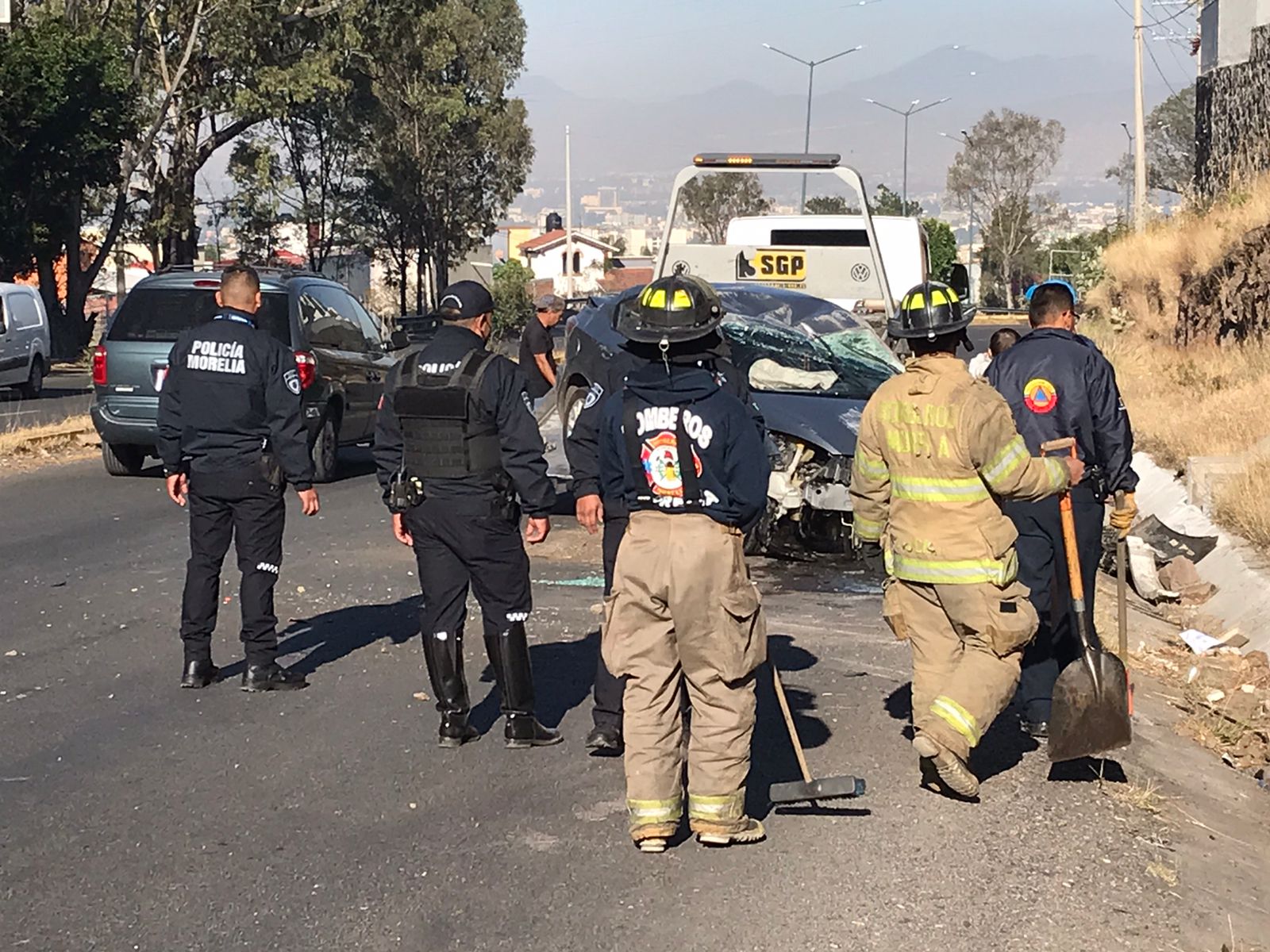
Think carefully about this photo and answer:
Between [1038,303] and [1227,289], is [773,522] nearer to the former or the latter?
[1038,303]

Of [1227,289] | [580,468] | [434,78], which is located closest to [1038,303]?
[580,468]

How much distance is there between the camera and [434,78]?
175 feet

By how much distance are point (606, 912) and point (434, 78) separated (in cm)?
5126

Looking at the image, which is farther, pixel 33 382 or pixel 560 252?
pixel 560 252

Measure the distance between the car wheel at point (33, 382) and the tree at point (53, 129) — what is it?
9725 millimetres

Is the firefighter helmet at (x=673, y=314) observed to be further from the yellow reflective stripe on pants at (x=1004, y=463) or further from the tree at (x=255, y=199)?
the tree at (x=255, y=199)

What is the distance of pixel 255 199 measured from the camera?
51.7 metres

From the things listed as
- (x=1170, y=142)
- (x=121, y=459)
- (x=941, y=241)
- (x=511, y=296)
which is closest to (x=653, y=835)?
(x=121, y=459)

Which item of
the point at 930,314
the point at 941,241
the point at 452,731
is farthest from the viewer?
the point at 941,241

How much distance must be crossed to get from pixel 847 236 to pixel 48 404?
12.7 m

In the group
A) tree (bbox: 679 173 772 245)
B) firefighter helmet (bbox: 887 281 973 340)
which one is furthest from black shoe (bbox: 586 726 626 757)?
tree (bbox: 679 173 772 245)

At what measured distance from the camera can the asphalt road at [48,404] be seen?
68.2 feet

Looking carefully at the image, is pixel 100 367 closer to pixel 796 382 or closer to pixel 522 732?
pixel 796 382

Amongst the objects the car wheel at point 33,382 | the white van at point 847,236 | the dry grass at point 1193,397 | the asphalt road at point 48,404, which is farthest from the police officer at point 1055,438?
the car wheel at point 33,382
